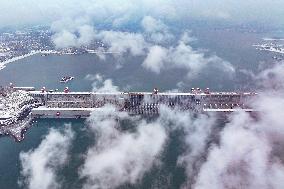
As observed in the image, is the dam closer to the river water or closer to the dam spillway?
the dam spillway

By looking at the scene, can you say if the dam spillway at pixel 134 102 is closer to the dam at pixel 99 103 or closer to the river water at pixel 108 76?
the dam at pixel 99 103

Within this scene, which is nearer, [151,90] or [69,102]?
[69,102]

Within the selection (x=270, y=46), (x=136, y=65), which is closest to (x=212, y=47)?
(x=270, y=46)

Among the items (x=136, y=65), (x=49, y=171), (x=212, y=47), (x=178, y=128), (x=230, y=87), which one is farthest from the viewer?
(x=212, y=47)

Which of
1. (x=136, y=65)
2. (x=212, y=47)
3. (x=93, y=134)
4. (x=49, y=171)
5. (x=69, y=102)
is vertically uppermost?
(x=212, y=47)

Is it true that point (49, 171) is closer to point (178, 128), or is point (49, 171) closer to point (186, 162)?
point (186, 162)

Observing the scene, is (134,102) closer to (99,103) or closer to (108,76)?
(99,103)

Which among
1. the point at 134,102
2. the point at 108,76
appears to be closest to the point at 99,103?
the point at 134,102

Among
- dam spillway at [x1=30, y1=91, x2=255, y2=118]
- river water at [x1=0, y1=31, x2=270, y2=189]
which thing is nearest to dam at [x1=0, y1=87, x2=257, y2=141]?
dam spillway at [x1=30, y1=91, x2=255, y2=118]
